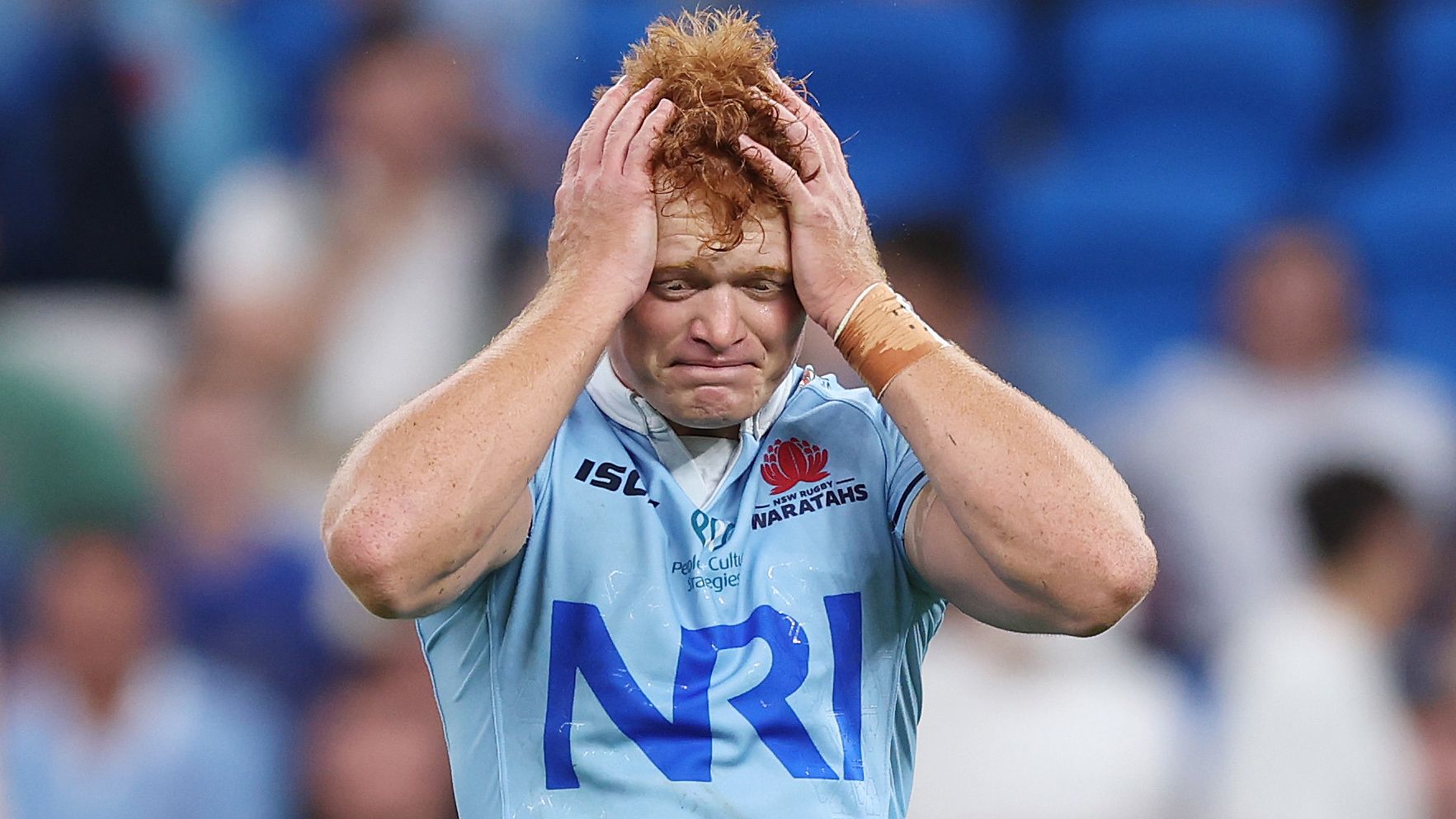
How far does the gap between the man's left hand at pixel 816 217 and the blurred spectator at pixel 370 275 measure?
374 centimetres

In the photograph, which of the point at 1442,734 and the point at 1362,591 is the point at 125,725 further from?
the point at 1442,734

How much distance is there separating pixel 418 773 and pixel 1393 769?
2.58 meters

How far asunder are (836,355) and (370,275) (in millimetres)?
2137

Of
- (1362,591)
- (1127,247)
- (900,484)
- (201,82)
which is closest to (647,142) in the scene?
(900,484)

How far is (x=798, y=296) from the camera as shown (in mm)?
2477

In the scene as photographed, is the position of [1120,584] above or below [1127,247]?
below

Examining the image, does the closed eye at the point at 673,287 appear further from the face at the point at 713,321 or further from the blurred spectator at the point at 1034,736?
the blurred spectator at the point at 1034,736

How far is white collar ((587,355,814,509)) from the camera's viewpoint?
8.36 feet

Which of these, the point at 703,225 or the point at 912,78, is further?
the point at 912,78

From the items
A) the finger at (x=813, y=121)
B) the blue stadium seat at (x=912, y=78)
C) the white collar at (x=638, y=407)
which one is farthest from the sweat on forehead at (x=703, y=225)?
the blue stadium seat at (x=912, y=78)

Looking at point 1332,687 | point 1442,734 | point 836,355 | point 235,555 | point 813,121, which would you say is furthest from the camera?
point 235,555

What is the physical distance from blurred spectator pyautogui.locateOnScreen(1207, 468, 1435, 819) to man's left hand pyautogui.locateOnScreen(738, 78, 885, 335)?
296 cm

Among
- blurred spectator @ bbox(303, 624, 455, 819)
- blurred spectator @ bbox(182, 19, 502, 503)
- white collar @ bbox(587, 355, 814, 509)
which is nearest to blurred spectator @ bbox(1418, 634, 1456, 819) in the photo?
blurred spectator @ bbox(303, 624, 455, 819)

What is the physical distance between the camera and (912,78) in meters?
7.21
